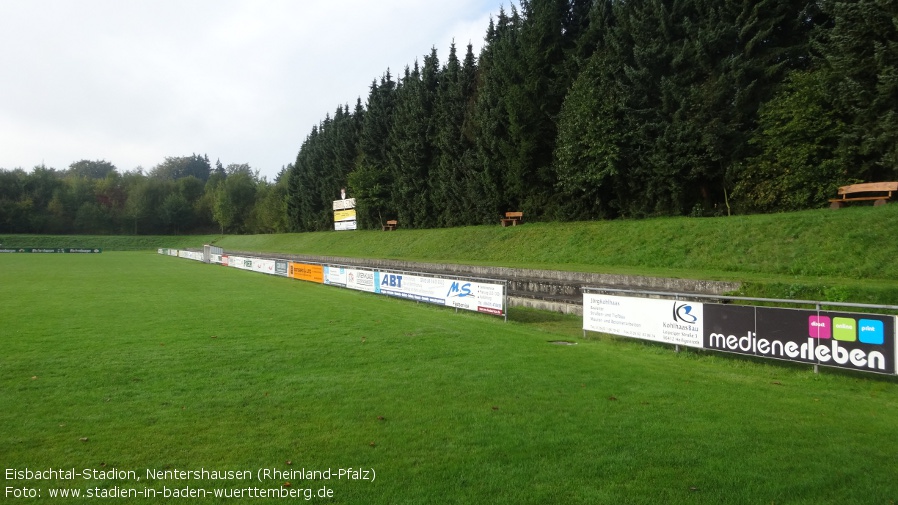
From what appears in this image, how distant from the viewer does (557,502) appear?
4.30 meters

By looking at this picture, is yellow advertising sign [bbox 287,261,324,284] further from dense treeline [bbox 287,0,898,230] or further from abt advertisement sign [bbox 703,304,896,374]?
abt advertisement sign [bbox 703,304,896,374]

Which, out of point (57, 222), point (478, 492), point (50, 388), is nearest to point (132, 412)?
point (50, 388)

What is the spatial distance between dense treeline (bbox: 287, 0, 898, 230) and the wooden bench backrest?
2.71 feet

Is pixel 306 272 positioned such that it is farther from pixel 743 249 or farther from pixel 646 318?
pixel 646 318

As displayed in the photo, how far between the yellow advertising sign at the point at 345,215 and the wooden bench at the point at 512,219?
952 inches

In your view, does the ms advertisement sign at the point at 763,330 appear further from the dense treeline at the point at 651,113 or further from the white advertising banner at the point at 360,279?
the dense treeline at the point at 651,113

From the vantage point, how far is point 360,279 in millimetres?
25062

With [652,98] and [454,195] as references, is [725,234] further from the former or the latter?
[454,195]

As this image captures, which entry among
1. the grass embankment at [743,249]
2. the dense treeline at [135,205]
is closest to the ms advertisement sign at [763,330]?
the grass embankment at [743,249]

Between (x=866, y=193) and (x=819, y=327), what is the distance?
17047 millimetres

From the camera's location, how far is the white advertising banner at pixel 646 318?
10930 mm

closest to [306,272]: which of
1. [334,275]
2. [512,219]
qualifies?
[334,275]

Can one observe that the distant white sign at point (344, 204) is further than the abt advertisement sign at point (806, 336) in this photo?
Yes

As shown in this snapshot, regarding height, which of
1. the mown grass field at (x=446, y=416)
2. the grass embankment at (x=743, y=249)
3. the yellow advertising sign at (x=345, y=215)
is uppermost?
the yellow advertising sign at (x=345, y=215)
